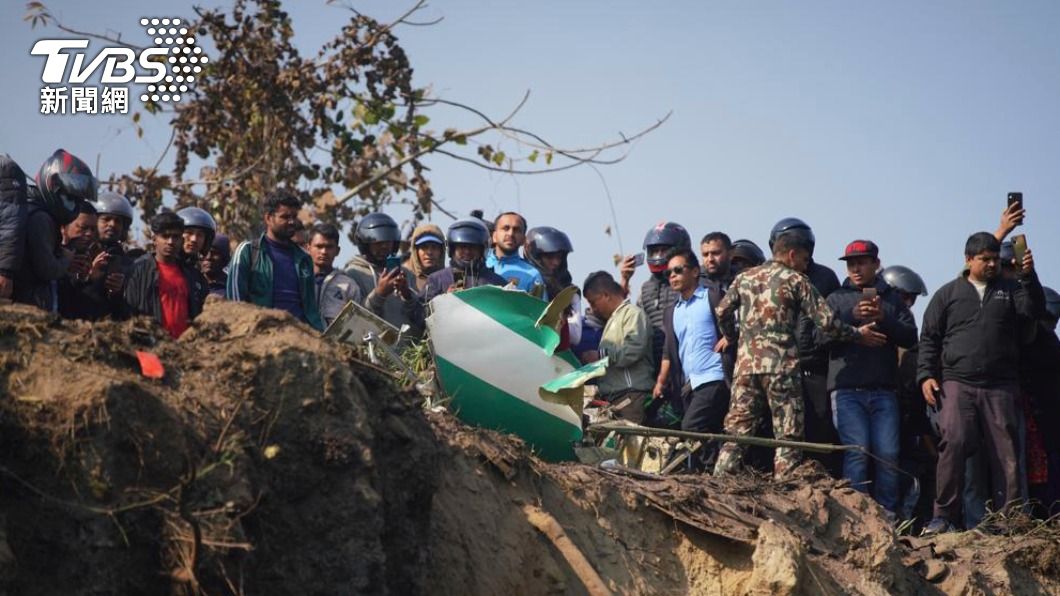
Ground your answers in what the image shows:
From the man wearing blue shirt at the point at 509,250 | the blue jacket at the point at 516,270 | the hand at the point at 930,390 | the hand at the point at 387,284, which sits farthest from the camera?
the man wearing blue shirt at the point at 509,250

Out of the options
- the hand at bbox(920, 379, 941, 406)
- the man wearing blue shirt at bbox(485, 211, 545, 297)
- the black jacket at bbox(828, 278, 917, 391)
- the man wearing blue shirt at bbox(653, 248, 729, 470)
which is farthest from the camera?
the man wearing blue shirt at bbox(485, 211, 545, 297)

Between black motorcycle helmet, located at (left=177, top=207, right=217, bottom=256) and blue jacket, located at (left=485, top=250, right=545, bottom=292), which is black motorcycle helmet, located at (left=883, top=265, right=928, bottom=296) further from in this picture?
black motorcycle helmet, located at (left=177, top=207, right=217, bottom=256)

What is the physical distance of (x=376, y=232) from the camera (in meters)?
11.9

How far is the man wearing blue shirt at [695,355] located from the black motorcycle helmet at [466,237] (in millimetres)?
1528

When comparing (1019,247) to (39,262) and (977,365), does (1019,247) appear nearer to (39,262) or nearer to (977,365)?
(977,365)

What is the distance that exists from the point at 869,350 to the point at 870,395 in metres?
0.35

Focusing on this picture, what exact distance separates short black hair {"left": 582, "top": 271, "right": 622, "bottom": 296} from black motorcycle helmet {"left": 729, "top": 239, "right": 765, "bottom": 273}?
1.06 metres

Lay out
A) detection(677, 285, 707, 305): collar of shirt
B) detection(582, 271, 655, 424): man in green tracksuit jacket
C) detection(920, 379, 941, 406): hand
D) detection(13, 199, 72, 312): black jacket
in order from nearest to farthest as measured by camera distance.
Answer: detection(13, 199, 72, 312): black jacket, detection(920, 379, 941, 406): hand, detection(582, 271, 655, 424): man in green tracksuit jacket, detection(677, 285, 707, 305): collar of shirt

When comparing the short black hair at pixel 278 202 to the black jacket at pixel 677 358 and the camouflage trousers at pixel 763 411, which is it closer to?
the black jacket at pixel 677 358

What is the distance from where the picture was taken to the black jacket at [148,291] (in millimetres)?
9680

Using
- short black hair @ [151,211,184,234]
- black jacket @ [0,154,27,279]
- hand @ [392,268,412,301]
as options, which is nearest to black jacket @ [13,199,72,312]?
black jacket @ [0,154,27,279]

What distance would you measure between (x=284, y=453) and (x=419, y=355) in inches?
124

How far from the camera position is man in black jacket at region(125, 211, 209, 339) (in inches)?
381

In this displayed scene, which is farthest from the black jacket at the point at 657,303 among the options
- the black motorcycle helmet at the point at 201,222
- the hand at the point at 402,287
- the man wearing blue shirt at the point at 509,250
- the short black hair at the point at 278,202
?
the black motorcycle helmet at the point at 201,222
